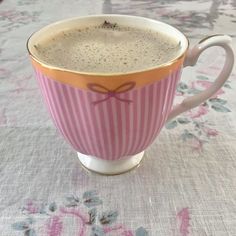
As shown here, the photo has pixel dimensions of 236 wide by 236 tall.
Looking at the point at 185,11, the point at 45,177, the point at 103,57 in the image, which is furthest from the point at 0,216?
the point at 185,11

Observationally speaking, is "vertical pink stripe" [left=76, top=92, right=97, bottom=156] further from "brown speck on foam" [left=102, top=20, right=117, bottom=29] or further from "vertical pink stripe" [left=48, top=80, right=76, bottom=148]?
"brown speck on foam" [left=102, top=20, right=117, bottom=29]

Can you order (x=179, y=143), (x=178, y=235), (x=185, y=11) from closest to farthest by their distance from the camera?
(x=178, y=235)
(x=179, y=143)
(x=185, y=11)

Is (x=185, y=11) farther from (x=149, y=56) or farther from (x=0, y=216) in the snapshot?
(x=0, y=216)

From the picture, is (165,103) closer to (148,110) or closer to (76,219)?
(148,110)

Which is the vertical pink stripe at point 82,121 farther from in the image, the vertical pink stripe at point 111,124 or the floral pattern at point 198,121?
the floral pattern at point 198,121

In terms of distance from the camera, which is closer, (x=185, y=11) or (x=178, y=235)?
(x=178, y=235)

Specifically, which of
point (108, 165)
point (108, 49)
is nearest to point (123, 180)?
point (108, 165)
